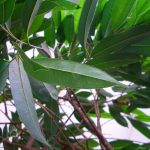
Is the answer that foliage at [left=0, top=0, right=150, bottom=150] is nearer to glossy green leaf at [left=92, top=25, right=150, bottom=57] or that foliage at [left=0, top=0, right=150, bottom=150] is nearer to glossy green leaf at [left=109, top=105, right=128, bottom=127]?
glossy green leaf at [left=92, top=25, right=150, bottom=57]

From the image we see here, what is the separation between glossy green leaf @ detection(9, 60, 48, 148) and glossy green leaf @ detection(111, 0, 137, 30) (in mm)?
274

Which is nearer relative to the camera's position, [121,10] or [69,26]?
[121,10]

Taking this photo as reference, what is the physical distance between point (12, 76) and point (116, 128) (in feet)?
9.87

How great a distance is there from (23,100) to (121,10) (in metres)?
0.32

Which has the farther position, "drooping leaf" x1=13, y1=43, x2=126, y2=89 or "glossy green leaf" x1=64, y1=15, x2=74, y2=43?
"glossy green leaf" x1=64, y1=15, x2=74, y2=43

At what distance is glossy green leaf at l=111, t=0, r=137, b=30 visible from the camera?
13.9 inches

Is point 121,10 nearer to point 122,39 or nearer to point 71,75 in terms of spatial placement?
point 122,39

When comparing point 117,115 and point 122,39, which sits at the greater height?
point 122,39

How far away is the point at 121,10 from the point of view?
0.37 m

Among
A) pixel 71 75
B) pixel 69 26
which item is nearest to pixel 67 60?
pixel 71 75

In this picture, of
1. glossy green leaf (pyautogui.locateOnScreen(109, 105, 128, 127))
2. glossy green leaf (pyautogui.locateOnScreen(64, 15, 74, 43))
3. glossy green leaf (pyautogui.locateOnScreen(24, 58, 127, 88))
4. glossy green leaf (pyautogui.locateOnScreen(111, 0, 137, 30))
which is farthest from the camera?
glossy green leaf (pyautogui.locateOnScreen(109, 105, 128, 127))

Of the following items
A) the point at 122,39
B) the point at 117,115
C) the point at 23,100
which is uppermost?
the point at 122,39

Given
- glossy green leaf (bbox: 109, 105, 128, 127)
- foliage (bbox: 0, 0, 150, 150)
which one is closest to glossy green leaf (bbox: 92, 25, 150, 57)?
foliage (bbox: 0, 0, 150, 150)

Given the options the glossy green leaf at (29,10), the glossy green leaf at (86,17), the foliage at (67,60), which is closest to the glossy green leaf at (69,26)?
the foliage at (67,60)
